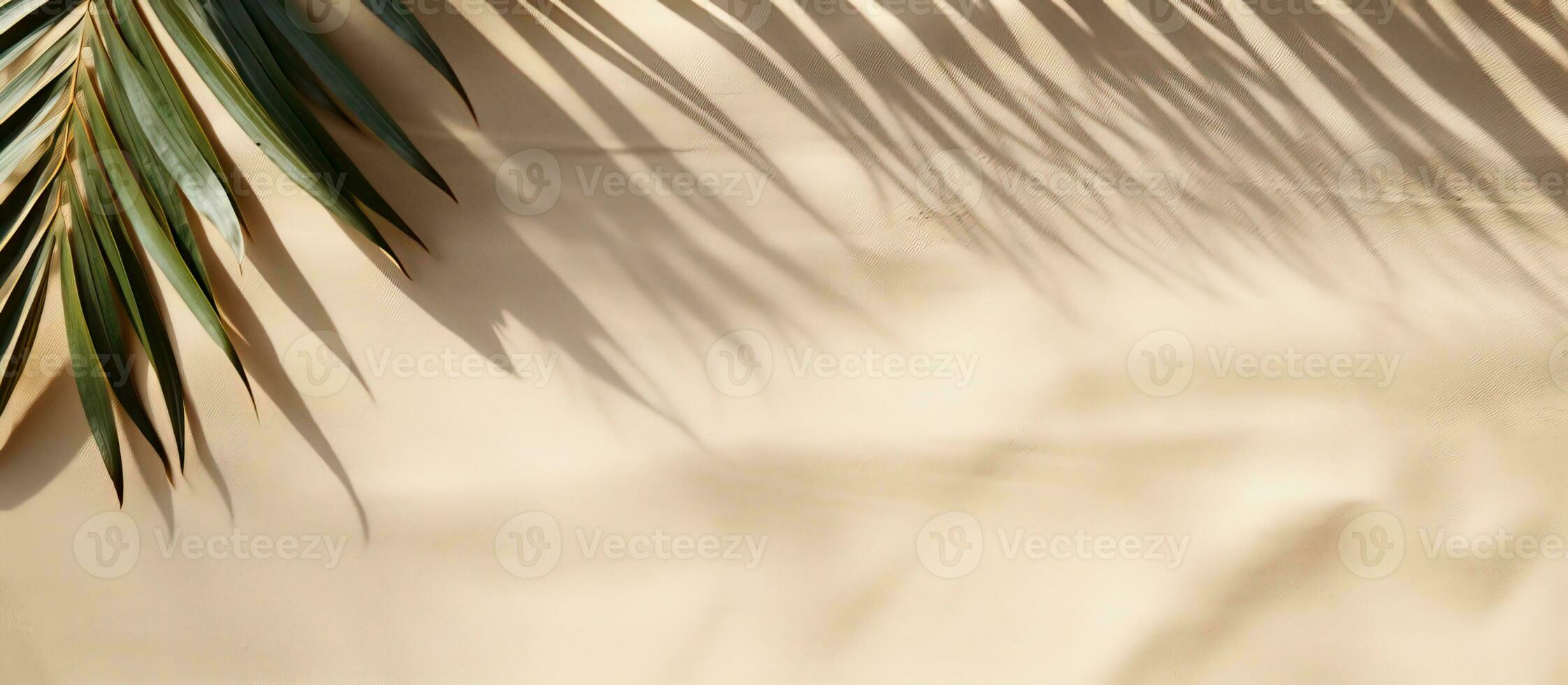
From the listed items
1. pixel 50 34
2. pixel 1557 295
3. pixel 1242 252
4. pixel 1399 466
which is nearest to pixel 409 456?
pixel 50 34

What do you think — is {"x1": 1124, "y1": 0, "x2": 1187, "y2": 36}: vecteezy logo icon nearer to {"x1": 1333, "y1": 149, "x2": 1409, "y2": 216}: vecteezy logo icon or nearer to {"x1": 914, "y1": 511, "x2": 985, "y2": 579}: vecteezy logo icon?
{"x1": 1333, "y1": 149, "x2": 1409, "y2": 216}: vecteezy logo icon

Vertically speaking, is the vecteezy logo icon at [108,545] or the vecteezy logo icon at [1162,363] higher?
the vecteezy logo icon at [1162,363]

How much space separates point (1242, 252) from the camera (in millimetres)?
1013

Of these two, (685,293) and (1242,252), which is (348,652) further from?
(1242,252)

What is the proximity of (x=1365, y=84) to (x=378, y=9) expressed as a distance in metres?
1.27
